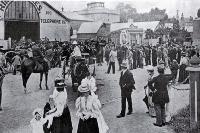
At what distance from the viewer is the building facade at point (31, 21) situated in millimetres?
22828

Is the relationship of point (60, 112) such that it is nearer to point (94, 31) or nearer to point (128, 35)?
point (128, 35)

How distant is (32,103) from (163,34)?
2932 cm

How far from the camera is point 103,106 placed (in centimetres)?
900

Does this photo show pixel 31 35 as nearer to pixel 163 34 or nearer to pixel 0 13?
pixel 0 13

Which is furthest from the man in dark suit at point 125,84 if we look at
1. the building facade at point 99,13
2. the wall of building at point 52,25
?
the building facade at point 99,13

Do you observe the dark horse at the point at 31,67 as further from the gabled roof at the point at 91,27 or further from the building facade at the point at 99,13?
the building facade at the point at 99,13

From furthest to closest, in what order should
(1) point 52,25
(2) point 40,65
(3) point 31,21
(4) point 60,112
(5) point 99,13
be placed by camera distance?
(5) point 99,13, (1) point 52,25, (3) point 31,21, (2) point 40,65, (4) point 60,112

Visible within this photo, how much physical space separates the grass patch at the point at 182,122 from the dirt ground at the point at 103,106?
191 millimetres

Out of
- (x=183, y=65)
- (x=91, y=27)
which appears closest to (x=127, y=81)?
(x=183, y=65)

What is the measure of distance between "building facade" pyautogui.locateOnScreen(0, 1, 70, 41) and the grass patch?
1768 cm

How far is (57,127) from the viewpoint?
527 cm

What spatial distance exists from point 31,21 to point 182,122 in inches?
772

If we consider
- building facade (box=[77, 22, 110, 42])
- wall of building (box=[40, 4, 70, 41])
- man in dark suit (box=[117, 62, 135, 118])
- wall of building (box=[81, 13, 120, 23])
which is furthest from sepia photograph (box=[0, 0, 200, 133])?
wall of building (box=[81, 13, 120, 23])

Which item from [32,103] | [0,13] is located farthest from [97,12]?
[32,103]
